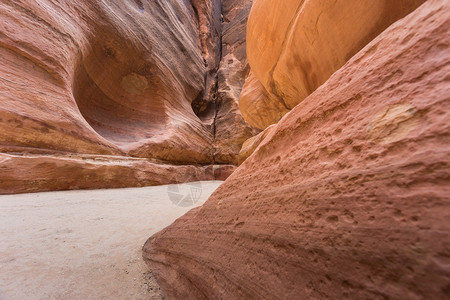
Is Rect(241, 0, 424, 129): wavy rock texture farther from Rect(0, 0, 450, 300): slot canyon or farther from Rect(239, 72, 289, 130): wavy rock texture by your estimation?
Rect(239, 72, 289, 130): wavy rock texture

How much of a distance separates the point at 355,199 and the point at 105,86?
310 inches

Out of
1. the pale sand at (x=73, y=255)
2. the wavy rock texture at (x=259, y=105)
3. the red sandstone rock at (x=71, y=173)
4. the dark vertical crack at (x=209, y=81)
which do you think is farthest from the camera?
the dark vertical crack at (x=209, y=81)

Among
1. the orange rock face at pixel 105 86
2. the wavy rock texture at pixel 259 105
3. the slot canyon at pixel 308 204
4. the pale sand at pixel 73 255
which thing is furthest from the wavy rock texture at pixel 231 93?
the pale sand at pixel 73 255

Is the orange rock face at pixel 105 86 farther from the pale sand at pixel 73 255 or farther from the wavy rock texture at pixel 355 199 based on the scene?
the wavy rock texture at pixel 355 199

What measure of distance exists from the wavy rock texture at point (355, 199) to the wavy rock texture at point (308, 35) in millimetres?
1307

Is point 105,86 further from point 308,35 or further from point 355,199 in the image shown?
point 355,199

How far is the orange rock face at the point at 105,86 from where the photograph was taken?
11.1ft

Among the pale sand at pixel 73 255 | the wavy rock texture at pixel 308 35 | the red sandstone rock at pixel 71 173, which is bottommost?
the pale sand at pixel 73 255

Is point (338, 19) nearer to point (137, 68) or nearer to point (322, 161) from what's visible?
point (322, 161)

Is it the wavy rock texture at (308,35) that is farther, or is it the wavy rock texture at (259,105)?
the wavy rock texture at (259,105)

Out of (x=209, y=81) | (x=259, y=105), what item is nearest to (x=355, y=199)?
(x=259, y=105)

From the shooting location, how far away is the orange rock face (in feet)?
11.1

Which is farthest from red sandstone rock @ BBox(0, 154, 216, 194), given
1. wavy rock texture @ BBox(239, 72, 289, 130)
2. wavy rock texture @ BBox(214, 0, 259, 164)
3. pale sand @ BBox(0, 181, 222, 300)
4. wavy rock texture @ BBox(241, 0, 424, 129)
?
wavy rock texture @ BBox(214, 0, 259, 164)

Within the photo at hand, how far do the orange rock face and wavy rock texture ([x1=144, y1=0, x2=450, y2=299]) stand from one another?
13.3ft
